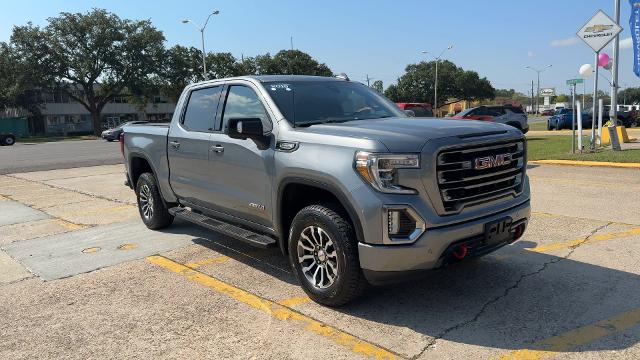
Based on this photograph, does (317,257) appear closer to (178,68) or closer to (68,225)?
(68,225)

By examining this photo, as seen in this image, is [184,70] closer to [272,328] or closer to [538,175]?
[538,175]

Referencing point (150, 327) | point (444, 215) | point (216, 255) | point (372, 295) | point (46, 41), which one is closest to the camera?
point (444, 215)

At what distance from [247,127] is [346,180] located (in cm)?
105

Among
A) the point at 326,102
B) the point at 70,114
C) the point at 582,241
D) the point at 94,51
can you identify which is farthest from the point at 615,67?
the point at 70,114

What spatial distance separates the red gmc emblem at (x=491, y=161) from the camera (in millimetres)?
3980

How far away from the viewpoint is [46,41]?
56.1 meters

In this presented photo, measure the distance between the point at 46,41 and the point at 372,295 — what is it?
202 ft

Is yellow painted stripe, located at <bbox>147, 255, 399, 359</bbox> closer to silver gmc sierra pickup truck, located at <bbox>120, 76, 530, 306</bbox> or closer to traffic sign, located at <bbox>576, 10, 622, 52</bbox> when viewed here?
silver gmc sierra pickup truck, located at <bbox>120, 76, 530, 306</bbox>

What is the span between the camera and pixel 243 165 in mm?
4895

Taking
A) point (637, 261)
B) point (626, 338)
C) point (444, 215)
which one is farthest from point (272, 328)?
point (637, 261)

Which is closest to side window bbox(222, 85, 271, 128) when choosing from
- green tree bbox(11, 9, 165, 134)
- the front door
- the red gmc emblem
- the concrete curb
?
the front door

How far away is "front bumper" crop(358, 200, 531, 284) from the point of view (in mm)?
3648

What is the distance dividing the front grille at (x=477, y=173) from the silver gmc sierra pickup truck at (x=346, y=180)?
0.01 metres

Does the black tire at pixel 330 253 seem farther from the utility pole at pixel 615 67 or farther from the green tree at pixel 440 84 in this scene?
the green tree at pixel 440 84
